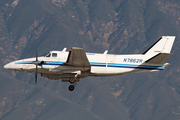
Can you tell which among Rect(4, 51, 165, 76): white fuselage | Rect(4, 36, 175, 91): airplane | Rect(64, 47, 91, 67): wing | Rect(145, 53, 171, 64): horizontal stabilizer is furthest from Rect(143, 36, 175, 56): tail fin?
Rect(64, 47, 91, 67): wing

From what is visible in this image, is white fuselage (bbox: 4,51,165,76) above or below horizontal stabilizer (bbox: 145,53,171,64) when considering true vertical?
below

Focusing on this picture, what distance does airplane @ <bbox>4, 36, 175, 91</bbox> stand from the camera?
52.1 meters

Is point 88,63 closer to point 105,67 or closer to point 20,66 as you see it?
point 105,67

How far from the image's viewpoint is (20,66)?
53.0m

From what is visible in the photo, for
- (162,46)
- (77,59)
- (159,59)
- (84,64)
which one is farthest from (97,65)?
(162,46)

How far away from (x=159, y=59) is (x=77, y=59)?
40.0 feet

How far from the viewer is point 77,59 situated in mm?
50500

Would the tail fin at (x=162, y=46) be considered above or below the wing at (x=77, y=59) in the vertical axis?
above

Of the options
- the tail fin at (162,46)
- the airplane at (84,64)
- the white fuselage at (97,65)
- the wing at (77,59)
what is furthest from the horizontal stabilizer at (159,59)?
the wing at (77,59)

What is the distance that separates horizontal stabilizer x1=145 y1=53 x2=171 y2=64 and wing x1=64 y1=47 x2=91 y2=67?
9637mm

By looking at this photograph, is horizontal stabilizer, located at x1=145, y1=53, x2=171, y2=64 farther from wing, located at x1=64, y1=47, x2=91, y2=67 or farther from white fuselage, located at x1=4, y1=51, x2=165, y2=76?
wing, located at x1=64, y1=47, x2=91, y2=67

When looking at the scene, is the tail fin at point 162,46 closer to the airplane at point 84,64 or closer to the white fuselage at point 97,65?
the airplane at point 84,64

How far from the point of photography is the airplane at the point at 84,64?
171ft

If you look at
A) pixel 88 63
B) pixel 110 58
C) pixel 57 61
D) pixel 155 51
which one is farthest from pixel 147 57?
pixel 57 61
